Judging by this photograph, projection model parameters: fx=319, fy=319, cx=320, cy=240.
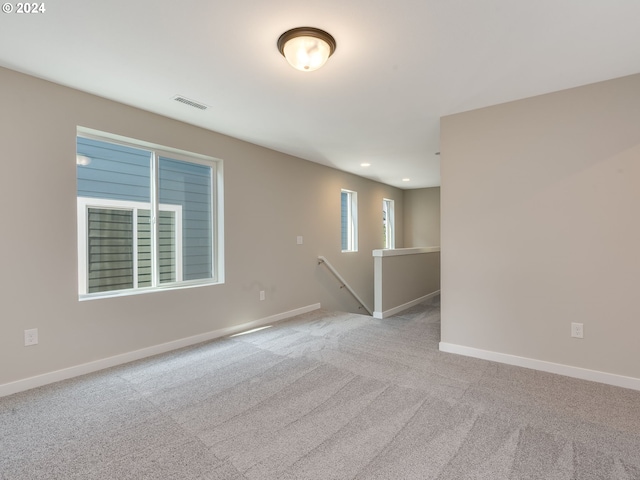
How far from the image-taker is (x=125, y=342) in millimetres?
2857

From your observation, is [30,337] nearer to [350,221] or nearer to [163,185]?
[163,185]

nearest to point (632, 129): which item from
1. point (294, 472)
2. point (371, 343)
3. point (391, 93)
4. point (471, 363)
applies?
point (391, 93)

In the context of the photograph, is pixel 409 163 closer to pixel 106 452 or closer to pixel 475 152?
pixel 475 152

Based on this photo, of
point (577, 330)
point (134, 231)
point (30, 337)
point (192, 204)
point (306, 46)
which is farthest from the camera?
point (192, 204)

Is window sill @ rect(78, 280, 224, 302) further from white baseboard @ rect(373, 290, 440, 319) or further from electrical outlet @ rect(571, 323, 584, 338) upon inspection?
electrical outlet @ rect(571, 323, 584, 338)

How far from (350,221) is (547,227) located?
3.65 metres

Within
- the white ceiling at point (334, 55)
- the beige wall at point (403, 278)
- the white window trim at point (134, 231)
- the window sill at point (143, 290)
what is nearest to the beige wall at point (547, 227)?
the white ceiling at point (334, 55)

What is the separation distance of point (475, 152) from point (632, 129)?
104 centimetres

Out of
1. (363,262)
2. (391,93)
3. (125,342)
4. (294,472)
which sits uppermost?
(391,93)

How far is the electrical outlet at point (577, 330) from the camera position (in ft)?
8.19

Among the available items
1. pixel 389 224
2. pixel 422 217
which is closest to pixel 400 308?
pixel 389 224

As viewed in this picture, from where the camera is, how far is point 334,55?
2078mm

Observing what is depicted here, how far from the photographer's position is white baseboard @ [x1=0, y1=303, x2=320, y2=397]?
2.30m

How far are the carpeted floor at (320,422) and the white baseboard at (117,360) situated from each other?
0.33ft
